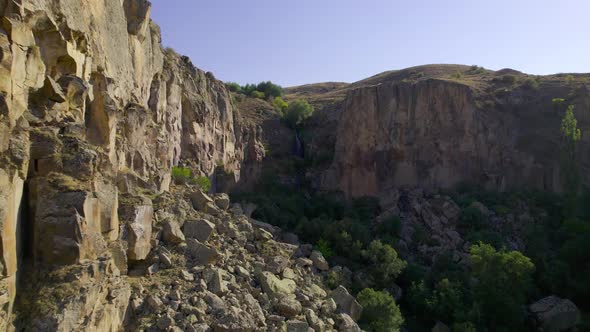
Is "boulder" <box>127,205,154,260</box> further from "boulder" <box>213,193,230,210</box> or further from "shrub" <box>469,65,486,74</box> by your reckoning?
"shrub" <box>469,65,486,74</box>

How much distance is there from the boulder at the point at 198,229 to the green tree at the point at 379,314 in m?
6.92

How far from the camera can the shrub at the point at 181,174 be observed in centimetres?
2280

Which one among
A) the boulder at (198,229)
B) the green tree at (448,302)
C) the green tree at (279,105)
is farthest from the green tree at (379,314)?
the green tree at (279,105)

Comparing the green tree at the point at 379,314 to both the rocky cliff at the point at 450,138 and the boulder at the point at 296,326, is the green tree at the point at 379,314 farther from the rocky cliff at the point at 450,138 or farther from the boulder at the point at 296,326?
the rocky cliff at the point at 450,138

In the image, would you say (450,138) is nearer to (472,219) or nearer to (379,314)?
(472,219)

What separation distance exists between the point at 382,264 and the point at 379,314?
4249 millimetres

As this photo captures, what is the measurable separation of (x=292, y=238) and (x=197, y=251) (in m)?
8.76

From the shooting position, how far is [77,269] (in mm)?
11336

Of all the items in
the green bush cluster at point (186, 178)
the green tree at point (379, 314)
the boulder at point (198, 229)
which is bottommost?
the green tree at point (379, 314)

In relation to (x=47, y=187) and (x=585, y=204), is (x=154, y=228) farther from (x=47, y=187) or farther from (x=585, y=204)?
(x=585, y=204)

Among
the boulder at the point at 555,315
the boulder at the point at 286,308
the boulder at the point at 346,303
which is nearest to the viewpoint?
the boulder at the point at 286,308

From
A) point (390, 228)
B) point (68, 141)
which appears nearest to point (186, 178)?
point (68, 141)

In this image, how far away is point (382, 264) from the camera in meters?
23.8

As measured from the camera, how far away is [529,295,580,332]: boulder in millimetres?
22141
